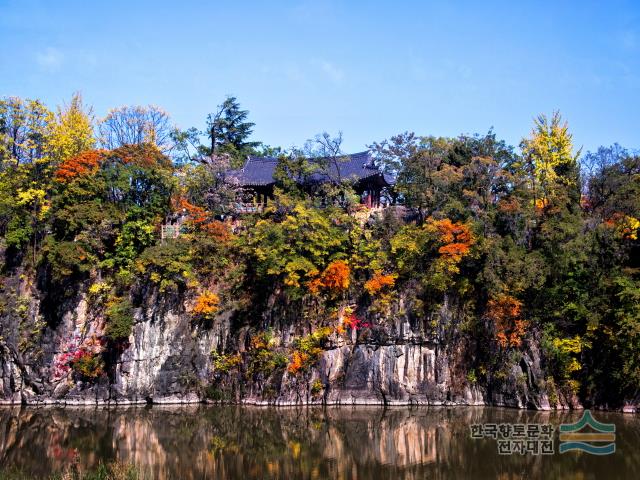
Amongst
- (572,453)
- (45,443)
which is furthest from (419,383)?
(45,443)

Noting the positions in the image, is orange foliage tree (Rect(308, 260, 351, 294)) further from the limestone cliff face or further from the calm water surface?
the calm water surface

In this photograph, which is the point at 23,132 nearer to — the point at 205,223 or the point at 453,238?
the point at 205,223

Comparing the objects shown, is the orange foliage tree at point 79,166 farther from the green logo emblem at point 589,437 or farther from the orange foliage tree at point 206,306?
the green logo emblem at point 589,437

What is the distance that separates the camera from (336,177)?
32.5 m

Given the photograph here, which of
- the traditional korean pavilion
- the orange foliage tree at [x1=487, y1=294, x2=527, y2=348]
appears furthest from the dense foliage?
the traditional korean pavilion

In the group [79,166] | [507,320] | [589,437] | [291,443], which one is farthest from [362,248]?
[79,166]

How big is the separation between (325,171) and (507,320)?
38.1 ft

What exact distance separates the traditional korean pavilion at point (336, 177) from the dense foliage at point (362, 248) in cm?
135

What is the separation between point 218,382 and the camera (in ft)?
88.0

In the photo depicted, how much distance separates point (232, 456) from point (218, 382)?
28.0ft

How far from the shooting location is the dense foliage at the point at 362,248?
83.0 ft

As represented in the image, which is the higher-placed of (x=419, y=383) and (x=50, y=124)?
(x=50, y=124)

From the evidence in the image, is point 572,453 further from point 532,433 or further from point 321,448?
point 321,448

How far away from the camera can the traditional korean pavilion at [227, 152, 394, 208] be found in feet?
108
